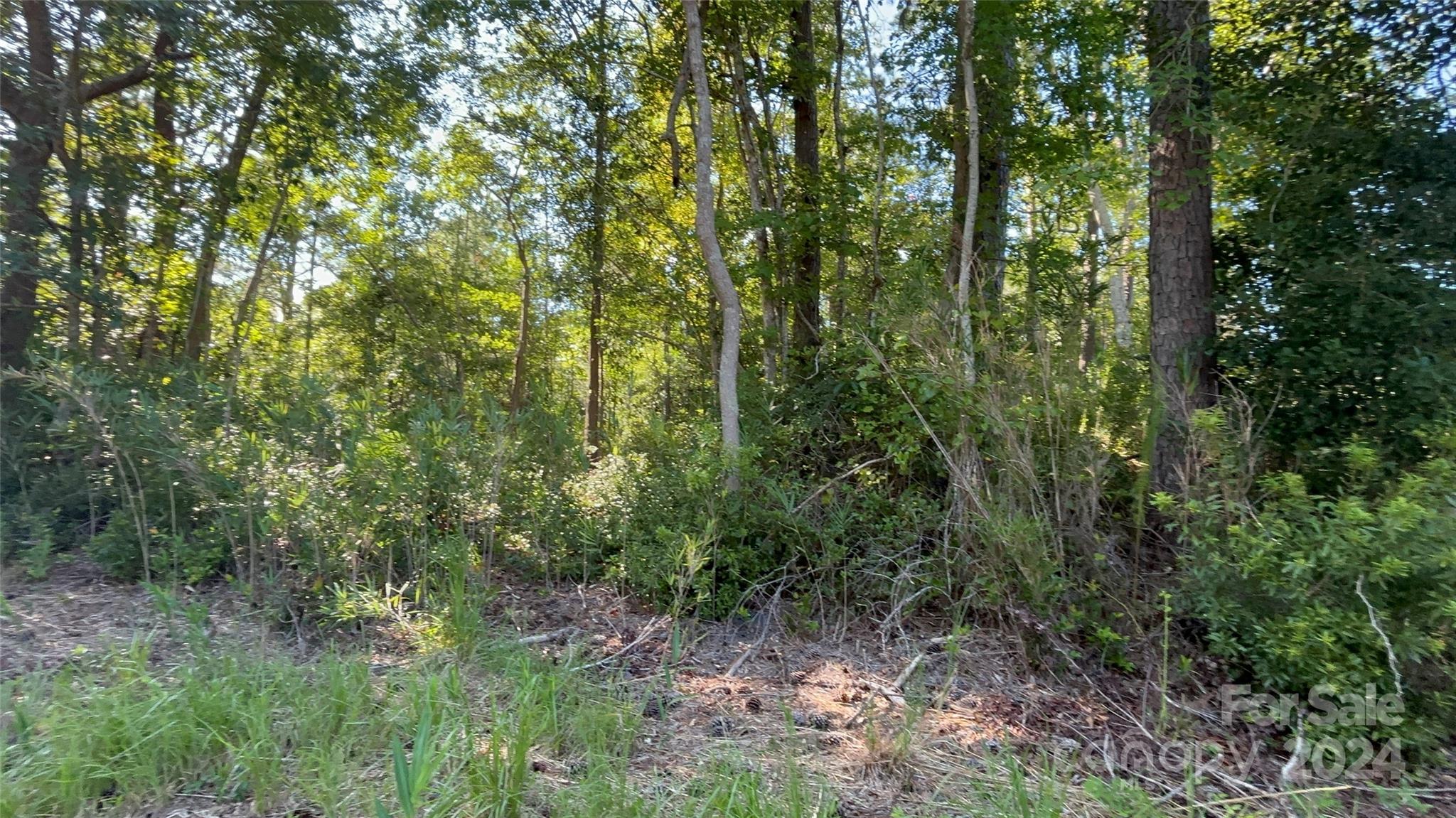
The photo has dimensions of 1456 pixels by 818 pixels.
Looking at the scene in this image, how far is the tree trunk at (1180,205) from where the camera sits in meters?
5.62

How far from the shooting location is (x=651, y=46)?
8930 millimetres

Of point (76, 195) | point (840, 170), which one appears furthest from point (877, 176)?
point (76, 195)

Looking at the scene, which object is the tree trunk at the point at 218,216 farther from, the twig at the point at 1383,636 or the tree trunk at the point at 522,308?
the twig at the point at 1383,636

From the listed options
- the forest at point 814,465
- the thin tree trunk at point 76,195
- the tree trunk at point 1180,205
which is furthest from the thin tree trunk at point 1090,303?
the thin tree trunk at point 76,195

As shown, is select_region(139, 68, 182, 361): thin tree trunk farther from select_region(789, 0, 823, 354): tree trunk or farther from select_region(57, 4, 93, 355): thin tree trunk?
select_region(789, 0, 823, 354): tree trunk

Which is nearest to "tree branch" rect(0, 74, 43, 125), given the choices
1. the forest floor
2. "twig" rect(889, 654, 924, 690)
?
the forest floor

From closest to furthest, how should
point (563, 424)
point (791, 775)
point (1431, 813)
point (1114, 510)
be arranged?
point (791, 775) < point (1431, 813) < point (1114, 510) < point (563, 424)

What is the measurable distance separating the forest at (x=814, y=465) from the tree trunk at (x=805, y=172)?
0.23ft

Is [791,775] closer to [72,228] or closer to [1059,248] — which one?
[1059,248]

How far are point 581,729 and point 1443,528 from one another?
152 inches

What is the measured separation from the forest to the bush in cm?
2

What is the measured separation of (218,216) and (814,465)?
21.6 ft

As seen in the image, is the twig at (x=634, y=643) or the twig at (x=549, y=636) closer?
the twig at (x=634, y=643)

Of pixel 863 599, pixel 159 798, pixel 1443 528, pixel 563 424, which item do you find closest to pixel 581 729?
pixel 159 798
